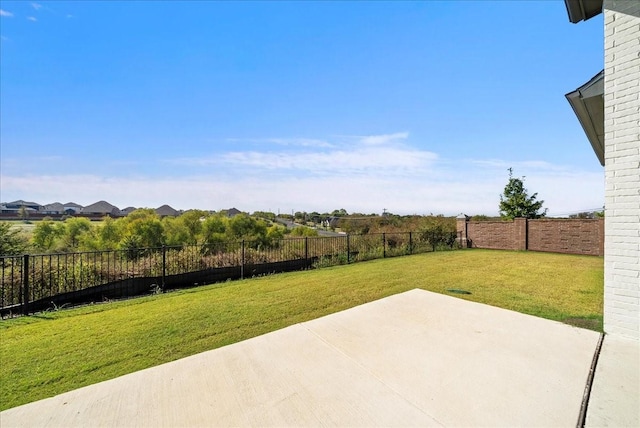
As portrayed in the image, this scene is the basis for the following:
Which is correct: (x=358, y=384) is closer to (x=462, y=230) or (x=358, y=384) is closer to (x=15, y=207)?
(x=462, y=230)

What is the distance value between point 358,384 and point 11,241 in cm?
872

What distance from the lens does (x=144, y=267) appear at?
624 cm

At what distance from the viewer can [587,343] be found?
8.43 ft

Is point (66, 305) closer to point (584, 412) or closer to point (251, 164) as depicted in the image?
point (584, 412)

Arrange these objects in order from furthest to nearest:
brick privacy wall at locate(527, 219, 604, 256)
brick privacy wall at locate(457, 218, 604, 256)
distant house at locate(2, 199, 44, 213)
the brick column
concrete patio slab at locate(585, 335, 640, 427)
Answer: distant house at locate(2, 199, 44, 213), the brick column, brick privacy wall at locate(457, 218, 604, 256), brick privacy wall at locate(527, 219, 604, 256), concrete patio slab at locate(585, 335, 640, 427)

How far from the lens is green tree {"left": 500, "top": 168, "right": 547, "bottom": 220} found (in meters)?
14.4

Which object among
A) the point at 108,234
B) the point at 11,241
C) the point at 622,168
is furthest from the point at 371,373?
the point at 11,241

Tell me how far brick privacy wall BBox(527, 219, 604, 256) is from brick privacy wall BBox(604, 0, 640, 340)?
9.86m

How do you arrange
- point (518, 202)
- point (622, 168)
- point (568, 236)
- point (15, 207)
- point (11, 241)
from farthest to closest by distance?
point (15, 207) → point (518, 202) → point (568, 236) → point (11, 241) → point (622, 168)

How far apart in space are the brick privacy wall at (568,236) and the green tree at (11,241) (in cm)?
1700

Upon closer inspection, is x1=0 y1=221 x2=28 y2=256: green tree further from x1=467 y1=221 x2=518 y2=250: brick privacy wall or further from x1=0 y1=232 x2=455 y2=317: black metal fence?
x1=467 y1=221 x2=518 y2=250: brick privacy wall

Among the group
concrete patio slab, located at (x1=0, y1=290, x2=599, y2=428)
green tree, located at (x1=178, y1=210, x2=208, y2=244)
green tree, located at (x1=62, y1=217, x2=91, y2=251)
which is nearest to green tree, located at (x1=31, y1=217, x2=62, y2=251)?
green tree, located at (x1=62, y1=217, x2=91, y2=251)

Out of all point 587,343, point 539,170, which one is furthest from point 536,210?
point 587,343

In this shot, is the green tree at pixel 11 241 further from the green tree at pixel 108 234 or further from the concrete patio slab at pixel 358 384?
the concrete patio slab at pixel 358 384
